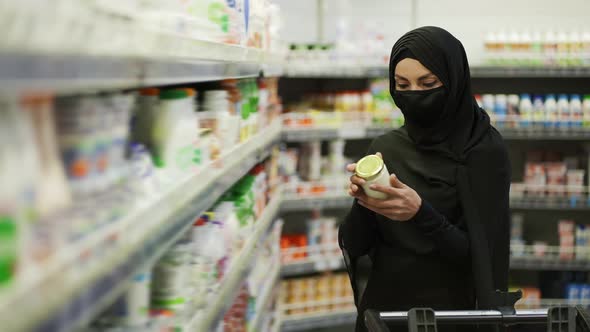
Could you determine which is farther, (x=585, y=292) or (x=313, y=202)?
(x=585, y=292)

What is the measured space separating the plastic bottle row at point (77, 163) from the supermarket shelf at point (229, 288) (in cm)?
37

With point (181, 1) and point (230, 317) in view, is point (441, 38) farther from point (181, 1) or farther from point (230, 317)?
point (230, 317)

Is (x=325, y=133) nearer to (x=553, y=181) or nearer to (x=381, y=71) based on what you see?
(x=381, y=71)

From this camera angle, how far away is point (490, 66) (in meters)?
4.58

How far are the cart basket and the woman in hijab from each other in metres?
0.40

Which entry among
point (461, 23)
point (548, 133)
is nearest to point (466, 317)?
point (548, 133)

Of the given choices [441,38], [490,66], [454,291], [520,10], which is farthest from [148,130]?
[520,10]

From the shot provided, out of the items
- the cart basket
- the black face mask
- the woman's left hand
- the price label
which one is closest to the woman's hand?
the woman's left hand

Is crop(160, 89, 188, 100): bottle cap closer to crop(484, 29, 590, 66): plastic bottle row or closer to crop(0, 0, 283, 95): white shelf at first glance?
crop(0, 0, 283, 95): white shelf

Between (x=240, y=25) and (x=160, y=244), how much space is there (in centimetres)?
122

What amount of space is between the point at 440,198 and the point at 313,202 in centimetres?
198

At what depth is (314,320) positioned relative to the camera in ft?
14.4

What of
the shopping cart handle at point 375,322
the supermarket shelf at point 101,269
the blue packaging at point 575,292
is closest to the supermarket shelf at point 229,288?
the supermarket shelf at point 101,269

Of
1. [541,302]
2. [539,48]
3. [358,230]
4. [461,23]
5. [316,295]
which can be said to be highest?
[461,23]
